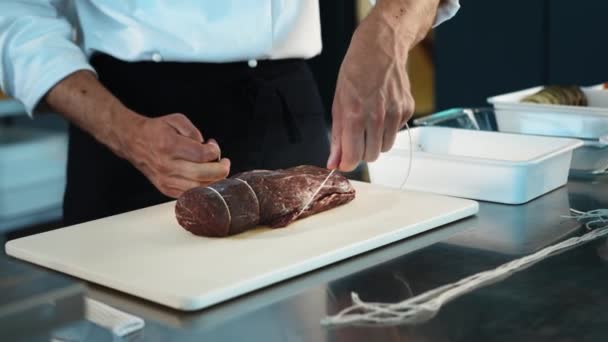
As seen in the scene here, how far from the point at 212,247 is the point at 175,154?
0.95 ft

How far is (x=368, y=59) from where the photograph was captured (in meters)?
1.56

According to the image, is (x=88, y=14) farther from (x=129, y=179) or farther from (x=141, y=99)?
(x=129, y=179)

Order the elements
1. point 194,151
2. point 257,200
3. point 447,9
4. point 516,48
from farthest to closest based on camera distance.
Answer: point 516,48
point 447,9
point 194,151
point 257,200

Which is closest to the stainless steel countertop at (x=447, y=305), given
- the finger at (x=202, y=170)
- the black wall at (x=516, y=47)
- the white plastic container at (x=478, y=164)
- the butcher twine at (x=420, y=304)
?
the butcher twine at (x=420, y=304)

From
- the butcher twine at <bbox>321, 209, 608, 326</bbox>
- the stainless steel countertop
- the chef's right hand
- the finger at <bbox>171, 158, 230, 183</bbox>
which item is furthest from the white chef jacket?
the butcher twine at <bbox>321, 209, 608, 326</bbox>

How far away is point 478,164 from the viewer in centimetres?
159

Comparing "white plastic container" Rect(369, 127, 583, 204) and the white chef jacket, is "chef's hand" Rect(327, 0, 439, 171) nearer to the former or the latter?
"white plastic container" Rect(369, 127, 583, 204)

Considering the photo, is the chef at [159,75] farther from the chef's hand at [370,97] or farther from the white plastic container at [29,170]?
the white plastic container at [29,170]

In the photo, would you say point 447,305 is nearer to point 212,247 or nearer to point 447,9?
point 212,247

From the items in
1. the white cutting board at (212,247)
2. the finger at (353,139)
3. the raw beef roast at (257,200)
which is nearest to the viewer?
the white cutting board at (212,247)

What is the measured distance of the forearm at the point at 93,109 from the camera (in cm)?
168

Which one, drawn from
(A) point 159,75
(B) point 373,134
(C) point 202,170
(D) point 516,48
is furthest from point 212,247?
(D) point 516,48

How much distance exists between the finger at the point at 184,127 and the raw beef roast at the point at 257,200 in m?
0.12

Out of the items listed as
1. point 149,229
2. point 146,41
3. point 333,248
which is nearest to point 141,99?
point 146,41
